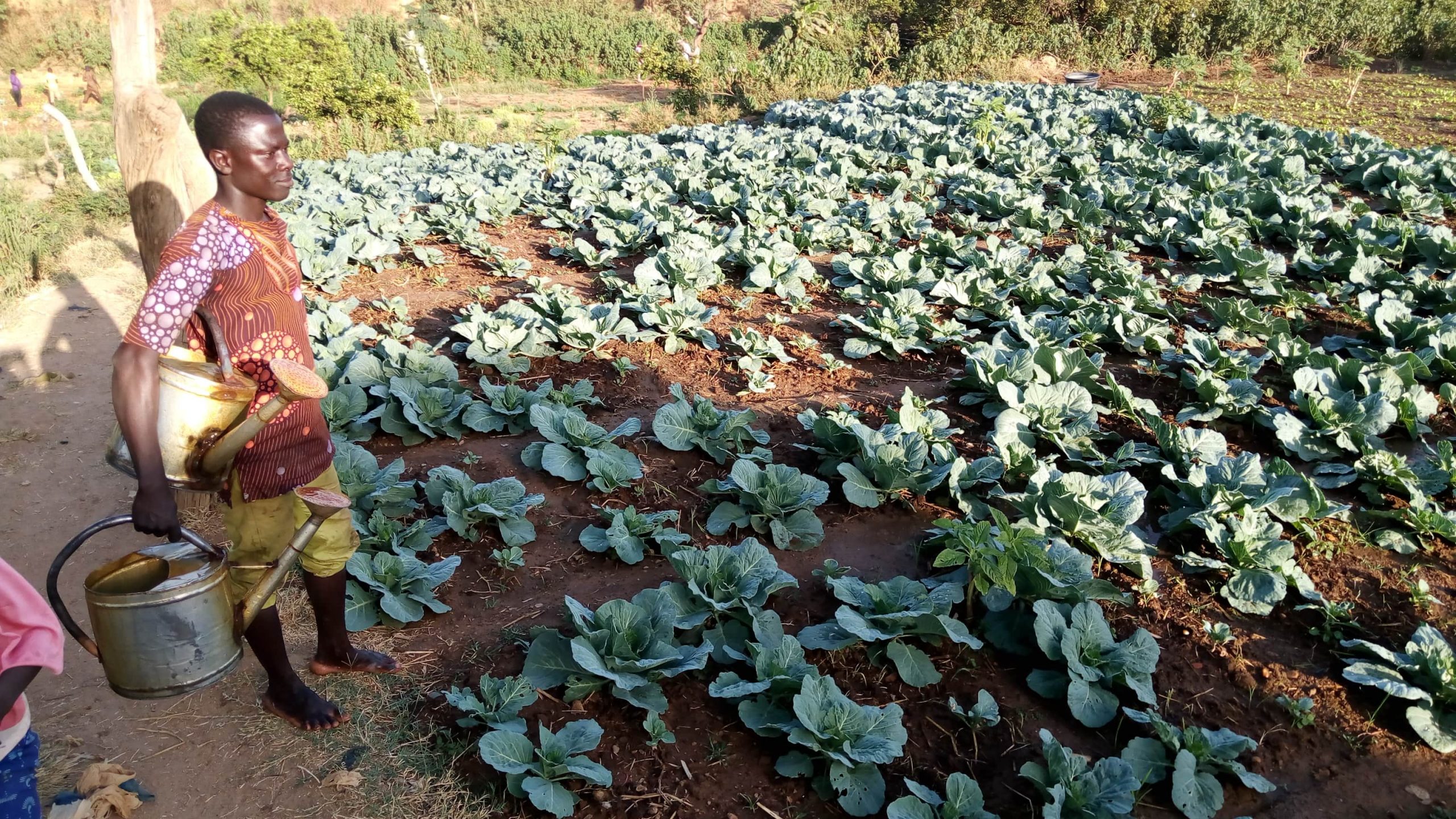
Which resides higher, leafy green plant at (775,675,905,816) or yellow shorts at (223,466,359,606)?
yellow shorts at (223,466,359,606)

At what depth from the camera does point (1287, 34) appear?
1981cm

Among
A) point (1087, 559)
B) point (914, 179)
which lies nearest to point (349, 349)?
point (1087, 559)

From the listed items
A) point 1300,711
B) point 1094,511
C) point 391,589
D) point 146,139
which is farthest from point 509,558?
point 146,139

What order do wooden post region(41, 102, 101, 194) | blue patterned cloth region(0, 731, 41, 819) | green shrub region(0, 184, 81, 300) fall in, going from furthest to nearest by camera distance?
wooden post region(41, 102, 101, 194) < green shrub region(0, 184, 81, 300) < blue patterned cloth region(0, 731, 41, 819)

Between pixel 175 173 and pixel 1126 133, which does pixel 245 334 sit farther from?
pixel 1126 133

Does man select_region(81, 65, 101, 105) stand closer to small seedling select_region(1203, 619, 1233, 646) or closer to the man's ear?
the man's ear

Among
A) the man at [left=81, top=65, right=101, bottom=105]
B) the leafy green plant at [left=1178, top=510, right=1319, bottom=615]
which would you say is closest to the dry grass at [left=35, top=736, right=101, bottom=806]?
the leafy green plant at [left=1178, top=510, right=1319, bottom=615]

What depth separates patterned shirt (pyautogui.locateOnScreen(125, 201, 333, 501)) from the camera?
1951mm

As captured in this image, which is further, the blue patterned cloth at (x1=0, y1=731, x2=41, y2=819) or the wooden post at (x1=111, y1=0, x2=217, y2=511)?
the wooden post at (x1=111, y1=0, x2=217, y2=511)

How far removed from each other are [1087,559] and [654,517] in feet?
5.55

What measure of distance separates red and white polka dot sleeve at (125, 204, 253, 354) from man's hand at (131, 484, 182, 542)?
1.08 feet

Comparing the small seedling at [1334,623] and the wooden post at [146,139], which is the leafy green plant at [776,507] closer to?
the small seedling at [1334,623]

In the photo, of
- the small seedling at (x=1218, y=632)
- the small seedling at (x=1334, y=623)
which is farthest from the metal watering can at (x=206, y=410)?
the small seedling at (x=1334, y=623)

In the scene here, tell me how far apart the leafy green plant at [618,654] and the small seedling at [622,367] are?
229cm
